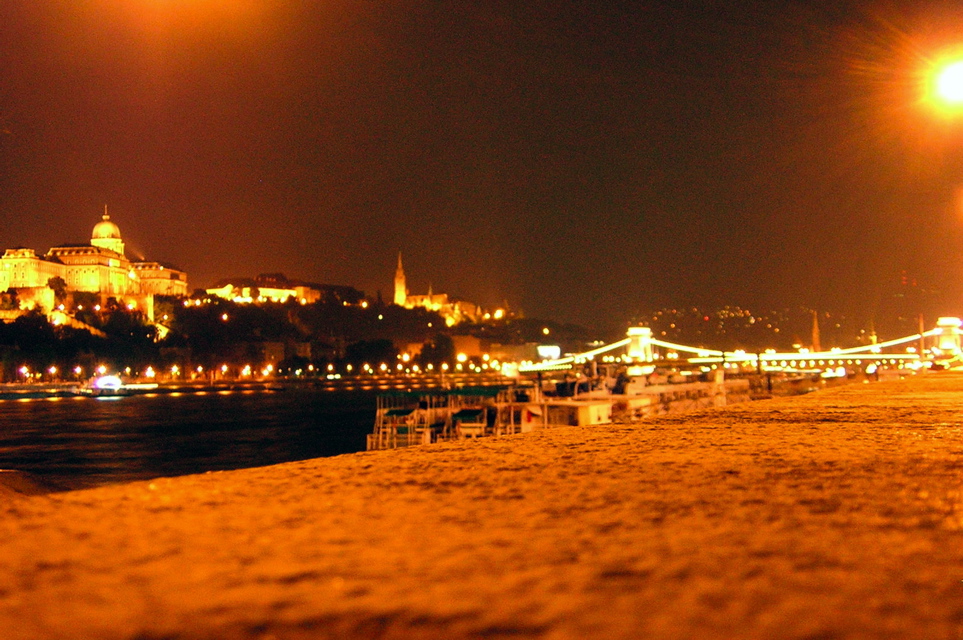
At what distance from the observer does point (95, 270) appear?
88125 mm

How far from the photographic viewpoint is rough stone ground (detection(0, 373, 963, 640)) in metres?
1.39

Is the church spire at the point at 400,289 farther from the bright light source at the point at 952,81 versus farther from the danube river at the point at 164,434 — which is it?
the bright light source at the point at 952,81

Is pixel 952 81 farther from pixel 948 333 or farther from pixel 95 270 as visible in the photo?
pixel 95 270

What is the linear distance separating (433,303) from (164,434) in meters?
104

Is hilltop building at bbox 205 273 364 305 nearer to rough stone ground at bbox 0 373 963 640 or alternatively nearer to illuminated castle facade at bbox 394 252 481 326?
illuminated castle facade at bbox 394 252 481 326

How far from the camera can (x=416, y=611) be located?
1.44 meters

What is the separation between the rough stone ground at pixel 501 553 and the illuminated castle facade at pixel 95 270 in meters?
88.4

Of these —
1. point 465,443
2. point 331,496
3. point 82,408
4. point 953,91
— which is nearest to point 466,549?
point 331,496

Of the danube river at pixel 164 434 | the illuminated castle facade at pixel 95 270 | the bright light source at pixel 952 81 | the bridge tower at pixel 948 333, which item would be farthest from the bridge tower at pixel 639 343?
the bright light source at pixel 952 81

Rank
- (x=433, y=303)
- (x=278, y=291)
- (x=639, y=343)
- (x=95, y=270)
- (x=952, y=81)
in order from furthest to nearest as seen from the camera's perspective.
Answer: (x=433, y=303), (x=278, y=291), (x=639, y=343), (x=95, y=270), (x=952, y=81)

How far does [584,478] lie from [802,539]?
3.62 ft

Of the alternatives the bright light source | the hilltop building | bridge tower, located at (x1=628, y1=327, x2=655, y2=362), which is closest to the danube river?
the bright light source

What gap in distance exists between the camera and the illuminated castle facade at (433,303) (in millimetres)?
134125

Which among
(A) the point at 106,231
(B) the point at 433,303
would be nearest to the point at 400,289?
(B) the point at 433,303
